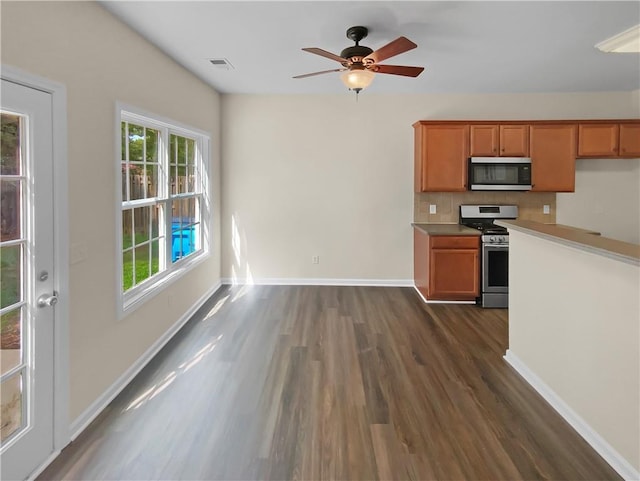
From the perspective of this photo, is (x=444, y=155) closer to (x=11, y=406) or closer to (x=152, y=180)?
(x=152, y=180)

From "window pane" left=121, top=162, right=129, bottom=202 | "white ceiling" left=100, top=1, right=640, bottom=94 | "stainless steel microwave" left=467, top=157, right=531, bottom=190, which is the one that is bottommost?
"window pane" left=121, top=162, right=129, bottom=202

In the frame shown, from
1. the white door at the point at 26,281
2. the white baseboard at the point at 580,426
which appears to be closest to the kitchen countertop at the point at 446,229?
the white baseboard at the point at 580,426

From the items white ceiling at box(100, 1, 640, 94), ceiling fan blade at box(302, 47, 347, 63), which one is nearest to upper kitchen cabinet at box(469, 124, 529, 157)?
white ceiling at box(100, 1, 640, 94)

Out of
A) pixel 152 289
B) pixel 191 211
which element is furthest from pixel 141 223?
pixel 191 211

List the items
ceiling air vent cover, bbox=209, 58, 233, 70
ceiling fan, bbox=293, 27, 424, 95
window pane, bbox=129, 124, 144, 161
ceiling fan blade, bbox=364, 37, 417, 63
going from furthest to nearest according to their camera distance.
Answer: ceiling air vent cover, bbox=209, 58, 233, 70
window pane, bbox=129, 124, 144, 161
ceiling fan, bbox=293, 27, 424, 95
ceiling fan blade, bbox=364, 37, 417, 63

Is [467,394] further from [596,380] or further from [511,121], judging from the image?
[511,121]

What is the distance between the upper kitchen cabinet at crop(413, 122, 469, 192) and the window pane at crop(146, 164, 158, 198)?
128 inches

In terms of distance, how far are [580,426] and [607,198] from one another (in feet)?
14.4

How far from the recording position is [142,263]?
3545 mm

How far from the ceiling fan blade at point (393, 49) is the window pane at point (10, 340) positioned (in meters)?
2.71

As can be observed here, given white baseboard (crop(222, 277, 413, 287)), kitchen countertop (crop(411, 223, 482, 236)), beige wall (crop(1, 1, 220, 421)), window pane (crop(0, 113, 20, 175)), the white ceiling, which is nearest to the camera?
window pane (crop(0, 113, 20, 175))

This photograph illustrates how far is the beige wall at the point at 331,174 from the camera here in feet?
18.4

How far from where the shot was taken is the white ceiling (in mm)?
2873

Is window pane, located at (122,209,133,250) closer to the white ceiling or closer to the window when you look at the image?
the window
